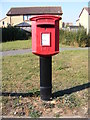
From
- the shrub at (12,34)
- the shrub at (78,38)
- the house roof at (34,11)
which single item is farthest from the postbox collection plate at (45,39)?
the house roof at (34,11)

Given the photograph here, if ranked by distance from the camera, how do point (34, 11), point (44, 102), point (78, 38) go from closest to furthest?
point (44, 102) < point (78, 38) < point (34, 11)

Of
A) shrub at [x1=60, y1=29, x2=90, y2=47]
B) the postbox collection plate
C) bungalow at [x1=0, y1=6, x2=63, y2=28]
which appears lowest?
the postbox collection plate

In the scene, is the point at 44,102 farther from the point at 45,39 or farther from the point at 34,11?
the point at 34,11

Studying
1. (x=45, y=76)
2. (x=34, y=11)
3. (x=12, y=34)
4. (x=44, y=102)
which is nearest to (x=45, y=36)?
(x=45, y=76)

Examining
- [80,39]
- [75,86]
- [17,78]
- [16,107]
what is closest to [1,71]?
[17,78]

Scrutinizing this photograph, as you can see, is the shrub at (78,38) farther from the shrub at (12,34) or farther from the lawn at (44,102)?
the lawn at (44,102)

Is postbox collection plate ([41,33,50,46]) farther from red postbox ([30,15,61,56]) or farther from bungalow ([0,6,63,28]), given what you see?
bungalow ([0,6,63,28])

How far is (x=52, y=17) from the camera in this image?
13.4 feet

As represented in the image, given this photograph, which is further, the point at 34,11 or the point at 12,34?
the point at 34,11

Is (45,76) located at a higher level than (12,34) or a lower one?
lower

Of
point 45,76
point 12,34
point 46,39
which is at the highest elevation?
point 12,34

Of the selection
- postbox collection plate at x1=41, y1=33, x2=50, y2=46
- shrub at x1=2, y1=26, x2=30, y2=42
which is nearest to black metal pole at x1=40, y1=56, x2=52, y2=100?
postbox collection plate at x1=41, y1=33, x2=50, y2=46

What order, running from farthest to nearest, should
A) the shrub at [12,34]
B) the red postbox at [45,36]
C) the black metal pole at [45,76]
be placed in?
1. the shrub at [12,34]
2. the black metal pole at [45,76]
3. the red postbox at [45,36]

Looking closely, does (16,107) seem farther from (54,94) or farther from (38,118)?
(54,94)
